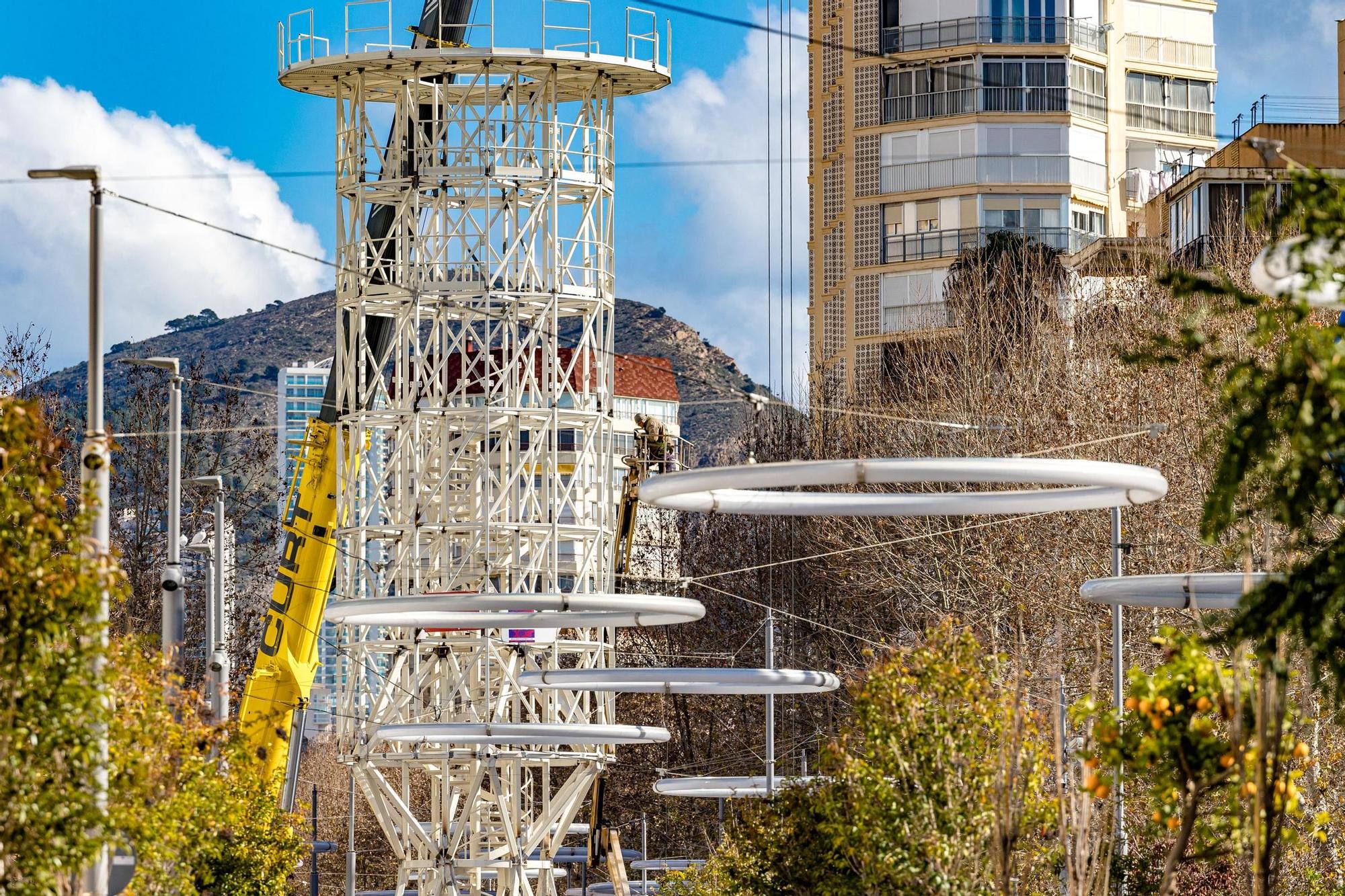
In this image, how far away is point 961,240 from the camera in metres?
83.6

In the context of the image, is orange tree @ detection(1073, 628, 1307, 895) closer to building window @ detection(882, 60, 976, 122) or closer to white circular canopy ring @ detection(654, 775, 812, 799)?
white circular canopy ring @ detection(654, 775, 812, 799)

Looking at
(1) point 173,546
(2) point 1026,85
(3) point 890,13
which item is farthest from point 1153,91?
(1) point 173,546

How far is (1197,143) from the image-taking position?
89625 millimetres

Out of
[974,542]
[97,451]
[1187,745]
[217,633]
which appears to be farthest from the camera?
[974,542]

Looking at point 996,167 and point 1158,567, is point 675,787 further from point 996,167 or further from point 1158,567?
point 996,167

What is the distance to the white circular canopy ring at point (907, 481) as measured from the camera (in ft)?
89.7

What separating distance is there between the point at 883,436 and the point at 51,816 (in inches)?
1936

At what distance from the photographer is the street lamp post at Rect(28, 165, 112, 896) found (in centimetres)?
1802

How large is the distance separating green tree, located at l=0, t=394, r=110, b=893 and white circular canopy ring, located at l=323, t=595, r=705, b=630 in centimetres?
2053

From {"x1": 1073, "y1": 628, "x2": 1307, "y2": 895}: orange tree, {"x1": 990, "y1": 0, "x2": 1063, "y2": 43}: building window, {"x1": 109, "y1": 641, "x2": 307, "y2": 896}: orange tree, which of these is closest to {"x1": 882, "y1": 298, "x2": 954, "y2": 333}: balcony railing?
{"x1": 990, "y1": 0, "x2": 1063, "y2": 43}: building window

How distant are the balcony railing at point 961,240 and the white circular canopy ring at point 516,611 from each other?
4046 centimetres

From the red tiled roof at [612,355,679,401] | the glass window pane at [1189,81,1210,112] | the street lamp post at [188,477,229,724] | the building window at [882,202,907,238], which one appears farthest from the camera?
the red tiled roof at [612,355,679,401]

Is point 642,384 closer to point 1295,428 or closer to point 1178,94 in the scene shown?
point 1178,94

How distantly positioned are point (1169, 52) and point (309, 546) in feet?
158
